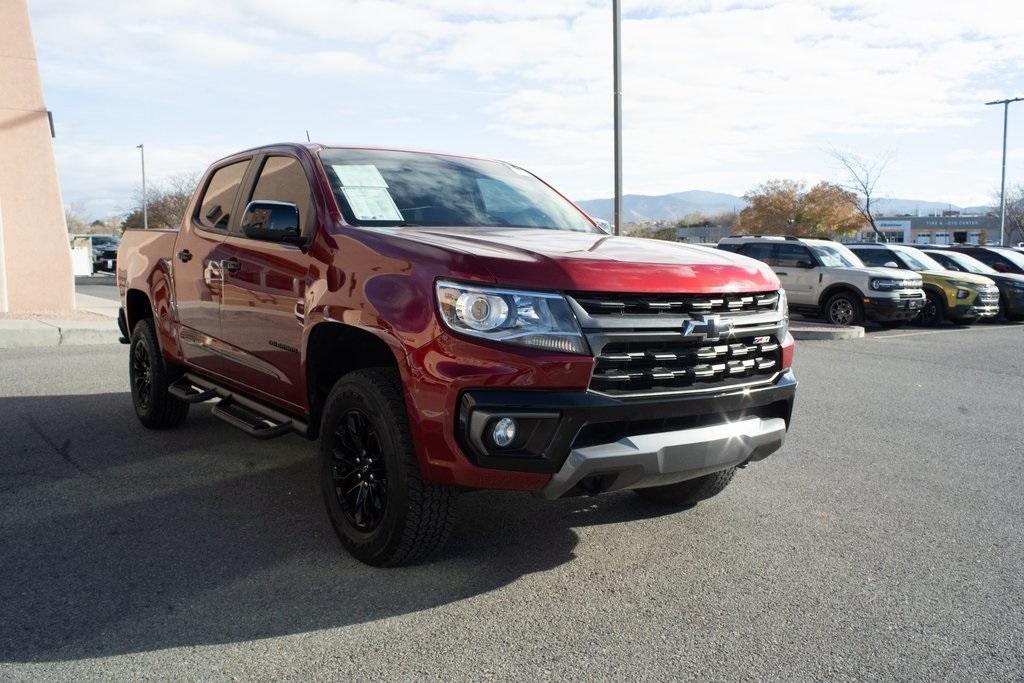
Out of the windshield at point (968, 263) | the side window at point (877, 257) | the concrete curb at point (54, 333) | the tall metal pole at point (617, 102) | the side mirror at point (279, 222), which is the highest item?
the tall metal pole at point (617, 102)

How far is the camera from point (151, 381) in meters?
6.32

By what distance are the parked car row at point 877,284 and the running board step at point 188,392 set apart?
1311 cm

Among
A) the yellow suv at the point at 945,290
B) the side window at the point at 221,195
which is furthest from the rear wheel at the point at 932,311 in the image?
the side window at the point at 221,195

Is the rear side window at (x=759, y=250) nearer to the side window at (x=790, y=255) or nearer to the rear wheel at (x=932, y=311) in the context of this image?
the side window at (x=790, y=255)

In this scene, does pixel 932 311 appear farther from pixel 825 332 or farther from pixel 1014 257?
pixel 1014 257

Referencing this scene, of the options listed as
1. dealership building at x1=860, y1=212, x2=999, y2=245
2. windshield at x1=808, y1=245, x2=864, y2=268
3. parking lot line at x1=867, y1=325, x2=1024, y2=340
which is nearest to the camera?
parking lot line at x1=867, y1=325, x2=1024, y2=340

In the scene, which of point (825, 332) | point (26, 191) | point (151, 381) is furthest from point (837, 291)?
point (26, 191)

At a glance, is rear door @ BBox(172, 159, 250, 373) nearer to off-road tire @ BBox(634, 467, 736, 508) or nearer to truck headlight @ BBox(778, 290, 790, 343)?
off-road tire @ BBox(634, 467, 736, 508)

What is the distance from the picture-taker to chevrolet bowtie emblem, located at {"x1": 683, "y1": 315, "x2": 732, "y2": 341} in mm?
3631

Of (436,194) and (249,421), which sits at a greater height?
(436,194)

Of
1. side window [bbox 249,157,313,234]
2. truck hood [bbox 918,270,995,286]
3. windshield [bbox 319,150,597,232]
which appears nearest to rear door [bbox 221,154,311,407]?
side window [bbox 249,157,313,234]

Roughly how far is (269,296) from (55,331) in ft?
28.6

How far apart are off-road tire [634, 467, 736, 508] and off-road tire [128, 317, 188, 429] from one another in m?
3.41

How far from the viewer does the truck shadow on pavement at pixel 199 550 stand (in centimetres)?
334
